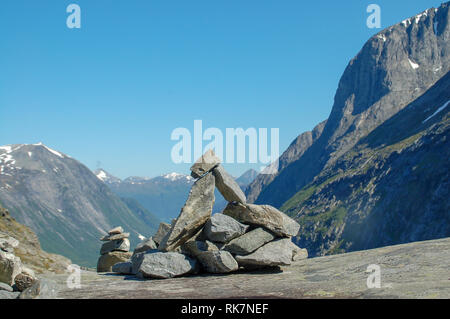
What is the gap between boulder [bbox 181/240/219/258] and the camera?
736 inches

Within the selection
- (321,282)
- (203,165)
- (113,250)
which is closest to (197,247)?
(203,165)

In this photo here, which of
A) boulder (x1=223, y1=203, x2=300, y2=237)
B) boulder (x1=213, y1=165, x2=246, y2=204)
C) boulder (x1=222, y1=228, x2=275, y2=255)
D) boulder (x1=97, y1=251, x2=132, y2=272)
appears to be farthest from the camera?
boulder (x1=97, y1=251, x2=132, y2=272)

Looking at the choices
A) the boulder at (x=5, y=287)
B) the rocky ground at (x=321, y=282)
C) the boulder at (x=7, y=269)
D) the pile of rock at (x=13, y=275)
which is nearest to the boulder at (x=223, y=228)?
the rocky ground at (x=321, y=282)

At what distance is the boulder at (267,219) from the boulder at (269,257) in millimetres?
809

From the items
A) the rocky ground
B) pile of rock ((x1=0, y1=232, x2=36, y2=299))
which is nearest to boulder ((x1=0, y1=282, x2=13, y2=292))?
pile of rock ((x1=0, y1=232, x2=36, y2=299))

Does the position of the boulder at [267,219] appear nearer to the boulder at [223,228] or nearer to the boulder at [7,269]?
the boulder at [223,228]

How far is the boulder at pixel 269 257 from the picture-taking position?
1764 cm

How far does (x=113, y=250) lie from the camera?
50500 millimetres

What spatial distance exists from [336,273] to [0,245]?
713 inches

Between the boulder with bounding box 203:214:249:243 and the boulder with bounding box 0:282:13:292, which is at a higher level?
the boulder with bounding box 203:214:249:243

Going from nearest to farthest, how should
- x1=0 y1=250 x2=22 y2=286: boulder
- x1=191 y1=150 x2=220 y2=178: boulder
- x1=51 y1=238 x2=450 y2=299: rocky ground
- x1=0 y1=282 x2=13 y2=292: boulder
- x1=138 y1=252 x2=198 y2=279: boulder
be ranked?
Result: 1. x1=51 y1=238 x2=450 y2=299: rocky ground
2. x1=0 y1=282 x2=13 y2=292: boulder
3. x1=0 y1=250 x2=22 y2=286: boulder
4. x1=138 y1=252 x2=198 y2=279: boulder
5. x1=191 y1=150 x2=220 y2=178: boulder

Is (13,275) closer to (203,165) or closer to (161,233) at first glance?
(203,165)

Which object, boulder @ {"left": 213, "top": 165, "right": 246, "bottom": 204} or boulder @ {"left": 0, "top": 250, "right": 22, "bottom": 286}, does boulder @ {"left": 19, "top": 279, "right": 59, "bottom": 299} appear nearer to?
boulder @ {"left": 0, "top": 250, "right": 22, "bottom": 286}
